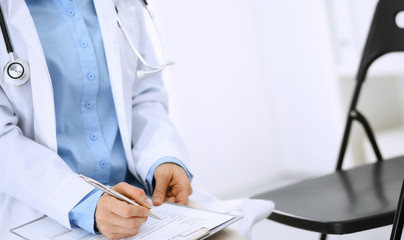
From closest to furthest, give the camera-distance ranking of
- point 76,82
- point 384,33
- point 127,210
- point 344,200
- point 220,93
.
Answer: point 127,210 → point 76,82 → point 344,200 → point 384,33 → point 220,93

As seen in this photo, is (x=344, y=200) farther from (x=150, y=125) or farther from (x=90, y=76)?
(x=90, y=76)

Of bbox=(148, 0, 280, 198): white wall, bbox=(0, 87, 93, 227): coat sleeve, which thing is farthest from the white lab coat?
bbox=(148, 0, 280, 198): white wall

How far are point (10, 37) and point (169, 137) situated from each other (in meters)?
0.33

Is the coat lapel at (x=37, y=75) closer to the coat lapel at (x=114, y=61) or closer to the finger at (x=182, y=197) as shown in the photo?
the coat lapel at (x=114, y=61)

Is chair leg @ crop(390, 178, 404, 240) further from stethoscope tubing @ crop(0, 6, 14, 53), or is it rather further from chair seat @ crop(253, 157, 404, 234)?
stethoscope tubing @ crop(0, 6, 14, 53)

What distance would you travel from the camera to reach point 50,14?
3.00 feet

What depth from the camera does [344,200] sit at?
1.06 meters

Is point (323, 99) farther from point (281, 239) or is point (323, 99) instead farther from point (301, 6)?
point (281, 239)

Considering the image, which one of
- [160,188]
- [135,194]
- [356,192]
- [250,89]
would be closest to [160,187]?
[160,188]

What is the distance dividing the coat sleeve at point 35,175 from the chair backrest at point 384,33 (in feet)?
Result: 2.68

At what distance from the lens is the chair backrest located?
47.7 inches

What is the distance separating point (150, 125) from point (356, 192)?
0.47 meters

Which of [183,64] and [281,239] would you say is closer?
[281,239]

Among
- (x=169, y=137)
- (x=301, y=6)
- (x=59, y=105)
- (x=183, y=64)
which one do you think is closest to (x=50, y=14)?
(x=59, y=105)
